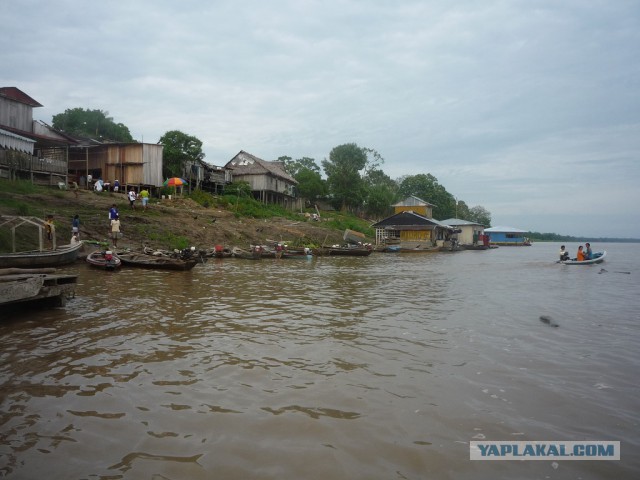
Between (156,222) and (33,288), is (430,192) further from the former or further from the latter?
(33,288)

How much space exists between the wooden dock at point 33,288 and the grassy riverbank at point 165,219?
31.7ft

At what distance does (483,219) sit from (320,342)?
311 feet

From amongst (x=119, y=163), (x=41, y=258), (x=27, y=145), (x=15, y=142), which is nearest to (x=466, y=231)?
(x=119, y=163)

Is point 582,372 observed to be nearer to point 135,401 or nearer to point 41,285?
point 135,401

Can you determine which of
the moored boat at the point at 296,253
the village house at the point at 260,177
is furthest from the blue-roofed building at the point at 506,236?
the moored boat at the point at 296,253

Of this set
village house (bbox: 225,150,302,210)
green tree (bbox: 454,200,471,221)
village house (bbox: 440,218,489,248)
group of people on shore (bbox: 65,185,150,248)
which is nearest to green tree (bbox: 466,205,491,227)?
green tree (bbox: 454,200,471,221)

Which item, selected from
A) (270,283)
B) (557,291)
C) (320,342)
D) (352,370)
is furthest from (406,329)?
(557,291)

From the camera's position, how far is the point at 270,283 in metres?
15.1

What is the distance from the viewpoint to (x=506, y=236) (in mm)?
72875

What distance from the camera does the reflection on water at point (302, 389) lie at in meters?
3.48

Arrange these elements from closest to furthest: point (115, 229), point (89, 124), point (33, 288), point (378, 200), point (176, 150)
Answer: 1. point (33, 288)
2. point (115, 229)
3. point (176, 150)
4. point (89, 124)
5. point (378, 200)

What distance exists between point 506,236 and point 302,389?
77.0 meters

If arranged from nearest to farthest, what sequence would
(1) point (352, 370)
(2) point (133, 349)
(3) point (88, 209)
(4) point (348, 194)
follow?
(1) point (352, 370) → (2) point (133, 349) → (3) point (88, 209) → (4) point (348, 194)

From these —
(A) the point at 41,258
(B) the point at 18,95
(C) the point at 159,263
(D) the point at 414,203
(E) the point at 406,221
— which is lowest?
(C) the point at 159,263
